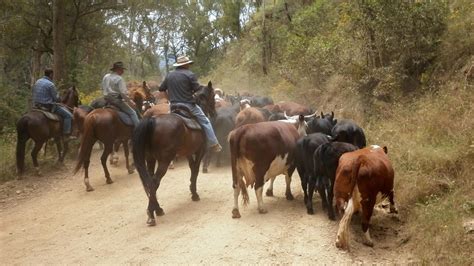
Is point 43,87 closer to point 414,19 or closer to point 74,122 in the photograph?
point 74,122

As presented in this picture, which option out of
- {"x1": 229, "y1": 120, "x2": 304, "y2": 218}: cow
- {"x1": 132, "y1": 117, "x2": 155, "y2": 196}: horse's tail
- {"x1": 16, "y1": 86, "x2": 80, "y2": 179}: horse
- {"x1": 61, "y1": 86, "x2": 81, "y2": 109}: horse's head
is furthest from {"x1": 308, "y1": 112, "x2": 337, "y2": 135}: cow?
{"x1": 61, "y1": 86, "x2": 81, "y2": 109}: horse's head

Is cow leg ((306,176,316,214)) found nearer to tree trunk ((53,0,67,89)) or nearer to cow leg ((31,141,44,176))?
cow leg ((31,141,44,176))

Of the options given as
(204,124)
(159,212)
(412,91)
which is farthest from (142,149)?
(412,91)

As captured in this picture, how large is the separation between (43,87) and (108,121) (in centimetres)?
286

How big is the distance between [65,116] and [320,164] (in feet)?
28.4

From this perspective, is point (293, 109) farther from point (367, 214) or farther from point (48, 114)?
point (367, 214)

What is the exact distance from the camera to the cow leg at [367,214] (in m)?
6.15

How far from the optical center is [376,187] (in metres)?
6.11

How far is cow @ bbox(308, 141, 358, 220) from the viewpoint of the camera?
7.00 metres

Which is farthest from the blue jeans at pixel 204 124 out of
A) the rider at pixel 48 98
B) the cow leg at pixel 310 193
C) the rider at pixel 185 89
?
the rider at pixel 48 98

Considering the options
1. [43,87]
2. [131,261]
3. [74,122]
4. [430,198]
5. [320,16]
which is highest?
[320,16]

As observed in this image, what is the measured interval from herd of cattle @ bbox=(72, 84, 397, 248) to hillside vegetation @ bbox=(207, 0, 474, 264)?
2.63ft

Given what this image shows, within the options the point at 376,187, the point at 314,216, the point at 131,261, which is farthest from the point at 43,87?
the point at 376,187

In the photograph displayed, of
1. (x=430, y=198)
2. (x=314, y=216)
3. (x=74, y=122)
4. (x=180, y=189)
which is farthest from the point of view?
(x=74, y=122)
